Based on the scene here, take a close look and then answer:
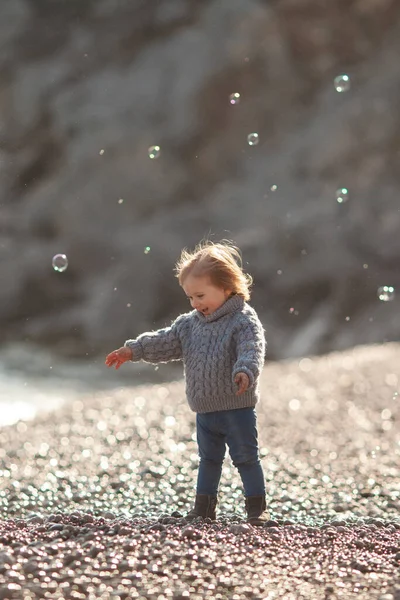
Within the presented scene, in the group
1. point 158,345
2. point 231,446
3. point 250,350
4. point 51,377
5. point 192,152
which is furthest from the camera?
point 192,152

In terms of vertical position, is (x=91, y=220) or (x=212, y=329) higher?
(x=91, y=220)

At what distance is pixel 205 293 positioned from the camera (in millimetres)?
2990

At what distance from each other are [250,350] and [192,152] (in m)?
11.1

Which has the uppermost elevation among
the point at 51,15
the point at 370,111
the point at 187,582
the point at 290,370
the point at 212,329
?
the point at 51,15

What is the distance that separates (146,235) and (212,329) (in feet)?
34.0

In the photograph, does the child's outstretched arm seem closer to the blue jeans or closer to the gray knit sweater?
the gray knit sweater

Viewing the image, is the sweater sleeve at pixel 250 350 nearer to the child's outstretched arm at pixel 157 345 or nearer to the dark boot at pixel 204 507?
the child's outstretched arm at pixel 157 345

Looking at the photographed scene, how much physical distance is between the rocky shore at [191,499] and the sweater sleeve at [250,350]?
451 millimetres

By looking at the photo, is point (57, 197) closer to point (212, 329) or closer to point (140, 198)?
point (140, 198)

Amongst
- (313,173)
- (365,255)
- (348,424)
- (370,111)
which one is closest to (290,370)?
(348,424)

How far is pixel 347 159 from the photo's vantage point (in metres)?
13.8

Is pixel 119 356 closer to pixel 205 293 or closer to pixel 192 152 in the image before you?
pixel 205 293

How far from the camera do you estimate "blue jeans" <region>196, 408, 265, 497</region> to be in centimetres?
295

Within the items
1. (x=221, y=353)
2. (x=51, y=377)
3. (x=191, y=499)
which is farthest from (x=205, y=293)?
(x=51, y=377)
